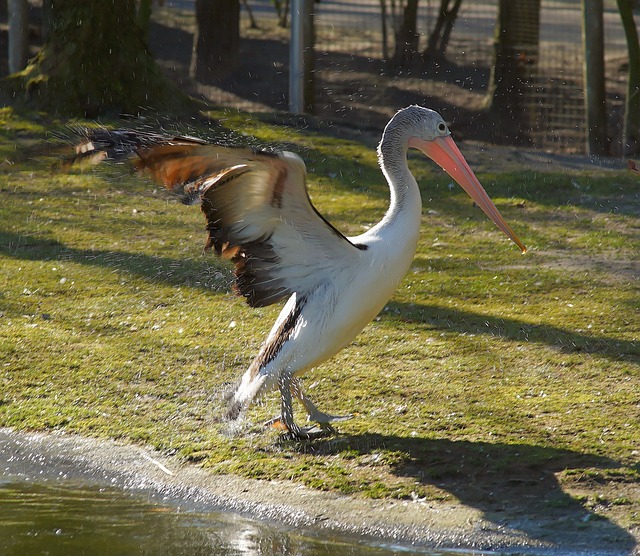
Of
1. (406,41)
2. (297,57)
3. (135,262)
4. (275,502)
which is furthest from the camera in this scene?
(406,41)

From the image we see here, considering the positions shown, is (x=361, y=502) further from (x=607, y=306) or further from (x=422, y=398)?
(x=607, y=306)

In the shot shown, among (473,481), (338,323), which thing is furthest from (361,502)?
(338,323)

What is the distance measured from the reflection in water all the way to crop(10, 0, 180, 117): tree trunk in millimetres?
6272

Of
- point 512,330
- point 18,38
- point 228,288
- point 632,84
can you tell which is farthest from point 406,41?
point 512,330

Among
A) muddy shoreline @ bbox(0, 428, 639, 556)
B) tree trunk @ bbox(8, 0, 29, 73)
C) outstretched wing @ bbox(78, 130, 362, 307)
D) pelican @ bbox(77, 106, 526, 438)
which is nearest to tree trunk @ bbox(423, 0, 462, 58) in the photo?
tree trunk @ bbox(8, 0, 29, 73)

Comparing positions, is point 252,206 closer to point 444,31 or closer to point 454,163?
point 454,163

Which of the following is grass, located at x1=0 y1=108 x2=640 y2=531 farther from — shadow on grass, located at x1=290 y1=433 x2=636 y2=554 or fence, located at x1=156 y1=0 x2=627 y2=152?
fence, located at x1=156 y1=0 x2=627 y2=152

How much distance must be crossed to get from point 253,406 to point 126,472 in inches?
28.8

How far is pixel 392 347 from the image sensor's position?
17.8ft

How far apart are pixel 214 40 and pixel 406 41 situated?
2762 mm

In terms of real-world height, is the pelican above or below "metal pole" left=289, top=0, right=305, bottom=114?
below

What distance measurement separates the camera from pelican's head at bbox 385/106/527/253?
16.0ft

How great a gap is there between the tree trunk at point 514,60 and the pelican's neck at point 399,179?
7.07 m

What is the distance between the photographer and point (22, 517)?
385 cm
